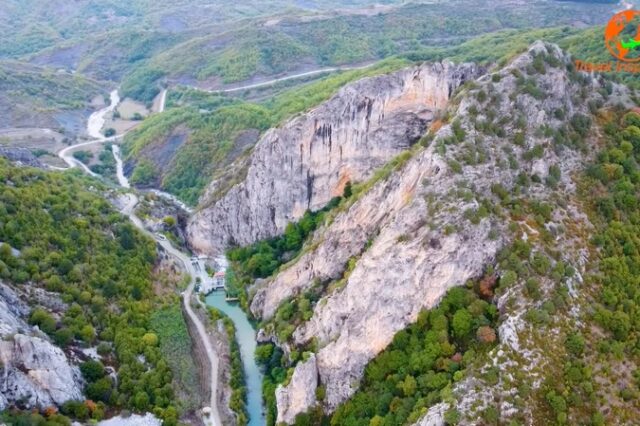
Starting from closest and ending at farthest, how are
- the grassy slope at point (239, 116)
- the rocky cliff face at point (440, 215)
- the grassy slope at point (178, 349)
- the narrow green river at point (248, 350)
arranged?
the rocky cliff face at point (440, 215)
the grassy slope at point (178, 349)
the narrow green river at point (248, 350)
the grassy slope at point (239, 116)

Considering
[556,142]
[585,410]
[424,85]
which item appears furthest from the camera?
[424,85]

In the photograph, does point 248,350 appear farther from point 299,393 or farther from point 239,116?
point 239,116

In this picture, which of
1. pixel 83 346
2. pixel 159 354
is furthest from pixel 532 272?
pixel 83 346

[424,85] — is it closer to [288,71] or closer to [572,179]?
[572,179]

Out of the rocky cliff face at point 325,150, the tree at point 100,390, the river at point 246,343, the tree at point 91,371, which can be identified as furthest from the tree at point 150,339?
the rocky cliff face at point 325,150

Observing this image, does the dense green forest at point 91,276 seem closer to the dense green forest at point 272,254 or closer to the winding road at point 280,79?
the dense green forest at point 272,254

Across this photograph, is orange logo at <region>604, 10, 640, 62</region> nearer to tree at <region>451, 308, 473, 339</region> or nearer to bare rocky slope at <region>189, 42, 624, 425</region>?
bare rocky slope at <region>189, 42, 624, 425</region>
